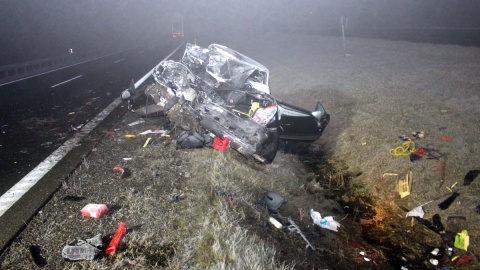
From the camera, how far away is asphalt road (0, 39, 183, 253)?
131 inches

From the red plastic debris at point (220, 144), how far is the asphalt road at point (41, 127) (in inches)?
83.6

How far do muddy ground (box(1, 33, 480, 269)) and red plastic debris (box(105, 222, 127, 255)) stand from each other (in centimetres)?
A: 7

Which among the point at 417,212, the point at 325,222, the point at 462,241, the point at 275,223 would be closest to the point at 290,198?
the point at 325,222

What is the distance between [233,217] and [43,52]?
85.3ft

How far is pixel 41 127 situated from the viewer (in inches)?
238

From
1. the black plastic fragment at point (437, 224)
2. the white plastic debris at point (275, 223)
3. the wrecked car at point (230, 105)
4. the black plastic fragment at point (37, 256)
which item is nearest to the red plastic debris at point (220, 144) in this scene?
the wrecked car at point (230, 105)

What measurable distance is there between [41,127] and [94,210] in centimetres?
408

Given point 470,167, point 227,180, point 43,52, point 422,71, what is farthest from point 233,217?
point 43,52

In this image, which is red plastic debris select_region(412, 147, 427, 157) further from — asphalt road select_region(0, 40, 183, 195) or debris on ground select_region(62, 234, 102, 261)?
asphalt road select_region(0, 40, 183, 195)

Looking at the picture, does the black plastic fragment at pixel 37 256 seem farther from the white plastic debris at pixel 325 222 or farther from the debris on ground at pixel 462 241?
the debris on ground at pixel 462 241

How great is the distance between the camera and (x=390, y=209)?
4465 millimetres

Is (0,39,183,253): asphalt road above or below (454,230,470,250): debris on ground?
above

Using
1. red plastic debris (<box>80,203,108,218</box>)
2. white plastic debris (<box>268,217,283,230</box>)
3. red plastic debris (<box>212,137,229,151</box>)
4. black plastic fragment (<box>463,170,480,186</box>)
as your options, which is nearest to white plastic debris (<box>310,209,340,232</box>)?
white plastic debris (<box>268,217,283,230</box>)

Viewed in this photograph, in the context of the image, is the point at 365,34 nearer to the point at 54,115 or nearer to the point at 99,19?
the point at 54,115
